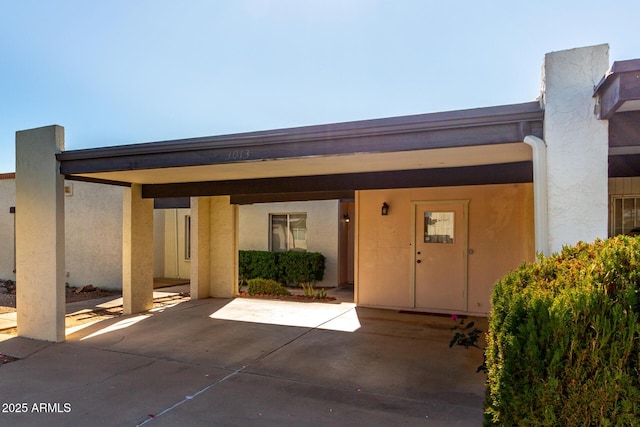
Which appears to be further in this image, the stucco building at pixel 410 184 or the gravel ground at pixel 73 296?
the gravel ground at pixel 73 296

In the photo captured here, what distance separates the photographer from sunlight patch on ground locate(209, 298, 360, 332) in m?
7.36

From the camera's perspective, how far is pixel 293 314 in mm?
8266

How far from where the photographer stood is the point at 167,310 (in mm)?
8648

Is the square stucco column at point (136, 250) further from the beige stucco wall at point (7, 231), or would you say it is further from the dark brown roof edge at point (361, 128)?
the beige stucco wall at point (7, 231)

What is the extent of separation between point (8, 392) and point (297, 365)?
3126 mm

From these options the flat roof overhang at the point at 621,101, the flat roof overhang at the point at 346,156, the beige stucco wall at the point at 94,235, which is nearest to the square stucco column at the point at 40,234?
the flat roof overhang at the point at 346,156

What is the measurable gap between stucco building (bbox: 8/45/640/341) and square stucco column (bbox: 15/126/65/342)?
0.9 inches

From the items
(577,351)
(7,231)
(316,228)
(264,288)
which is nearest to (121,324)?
(264,288)

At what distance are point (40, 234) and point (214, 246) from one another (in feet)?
14.2

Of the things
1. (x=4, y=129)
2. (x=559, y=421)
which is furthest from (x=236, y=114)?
(x=559, y=421)

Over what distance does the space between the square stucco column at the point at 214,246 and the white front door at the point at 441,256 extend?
181 inches

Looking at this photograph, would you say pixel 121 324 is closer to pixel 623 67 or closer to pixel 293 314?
pixel 293 314

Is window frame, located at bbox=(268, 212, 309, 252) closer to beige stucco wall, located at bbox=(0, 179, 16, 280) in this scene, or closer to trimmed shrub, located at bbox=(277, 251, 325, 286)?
trimmed shrub, located at bbox=(277, 251, 325, 286)

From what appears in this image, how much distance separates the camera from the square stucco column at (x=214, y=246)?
10.1m
